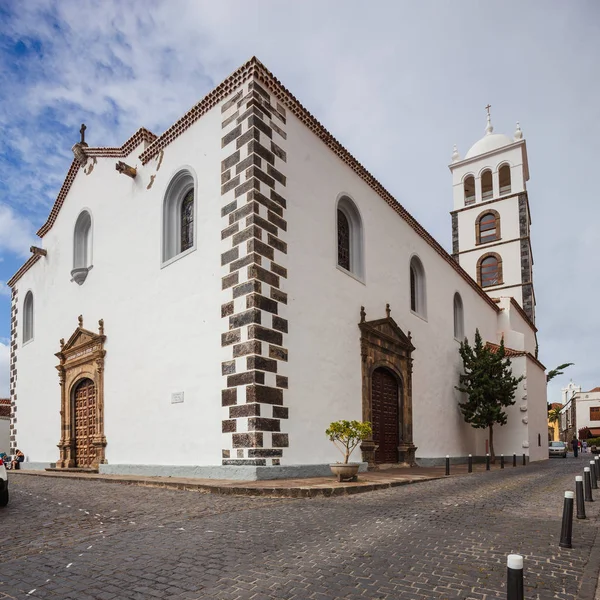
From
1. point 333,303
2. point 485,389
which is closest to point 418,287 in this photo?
point 485,389

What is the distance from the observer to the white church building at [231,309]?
1088 centimetres

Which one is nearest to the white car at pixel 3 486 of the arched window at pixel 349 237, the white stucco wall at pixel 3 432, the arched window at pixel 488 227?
the arched window at pixel 349 237

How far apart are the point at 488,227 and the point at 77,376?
2689 centimetres

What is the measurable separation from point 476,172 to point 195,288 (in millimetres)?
28068

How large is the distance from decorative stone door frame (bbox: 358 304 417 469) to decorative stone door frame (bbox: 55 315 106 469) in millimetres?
6834

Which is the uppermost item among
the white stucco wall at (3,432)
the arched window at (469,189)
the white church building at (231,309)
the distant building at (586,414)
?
the arched window at (469,189)

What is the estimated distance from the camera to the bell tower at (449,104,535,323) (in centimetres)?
3275

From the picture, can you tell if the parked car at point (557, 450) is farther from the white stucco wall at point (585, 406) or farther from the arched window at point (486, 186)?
the white stucco wall at point (585, 406)

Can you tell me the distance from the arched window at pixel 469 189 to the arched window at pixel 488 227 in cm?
139

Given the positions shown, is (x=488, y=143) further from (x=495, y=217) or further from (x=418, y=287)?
(x=418, y=287)

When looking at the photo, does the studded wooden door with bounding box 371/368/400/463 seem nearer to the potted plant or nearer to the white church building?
the white church building

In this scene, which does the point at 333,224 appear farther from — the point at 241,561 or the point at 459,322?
the point at 459,322

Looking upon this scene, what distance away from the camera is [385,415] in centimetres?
1540

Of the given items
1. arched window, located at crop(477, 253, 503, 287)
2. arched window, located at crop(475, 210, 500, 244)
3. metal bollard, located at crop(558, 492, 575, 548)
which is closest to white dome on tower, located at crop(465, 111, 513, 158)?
arched window, located at crop(475, 210, 500, 244)
